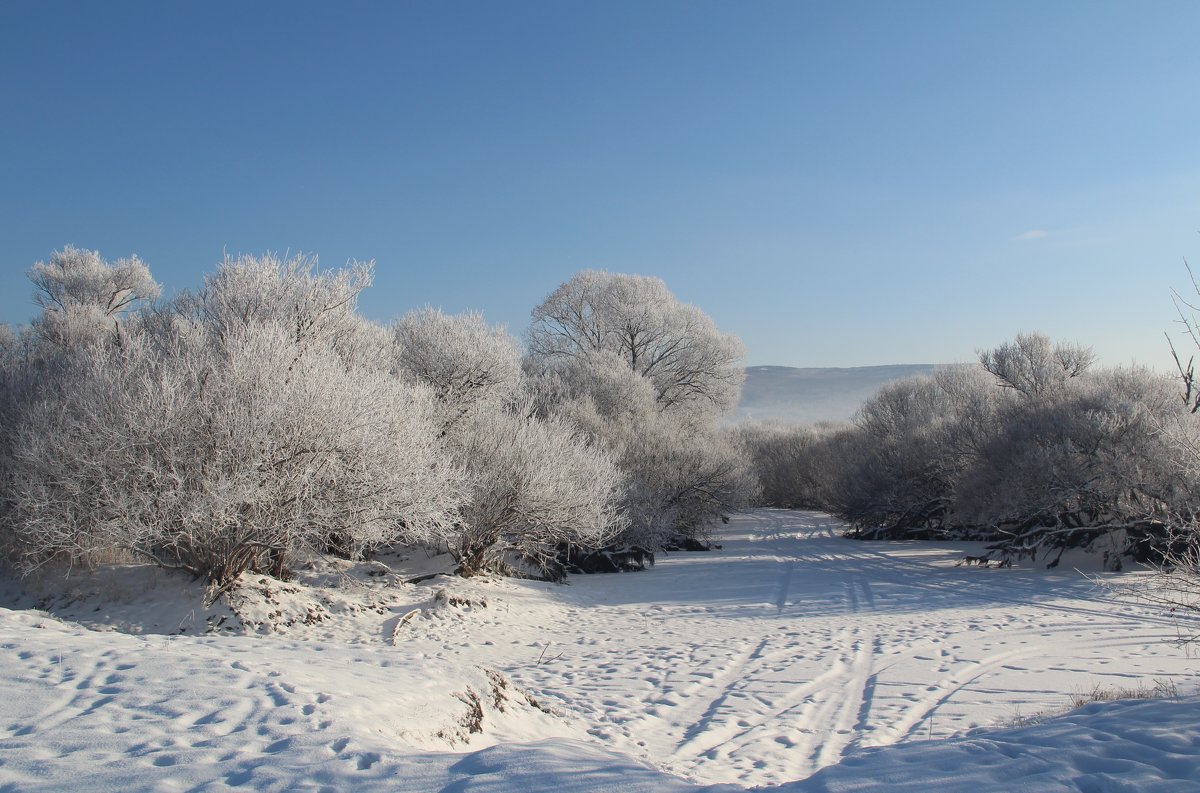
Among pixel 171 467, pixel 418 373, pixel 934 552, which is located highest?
pixel 418 373

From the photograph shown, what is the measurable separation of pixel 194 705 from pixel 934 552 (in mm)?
25646

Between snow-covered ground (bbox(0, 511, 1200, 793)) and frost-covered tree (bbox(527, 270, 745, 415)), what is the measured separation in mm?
20373

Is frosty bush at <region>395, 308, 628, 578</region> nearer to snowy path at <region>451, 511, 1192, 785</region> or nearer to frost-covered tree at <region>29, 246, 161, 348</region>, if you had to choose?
snowy path at <region>451, 511, 1192, 785</region>

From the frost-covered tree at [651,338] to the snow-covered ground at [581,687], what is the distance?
20.4 meters

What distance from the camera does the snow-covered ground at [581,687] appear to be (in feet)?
14.7

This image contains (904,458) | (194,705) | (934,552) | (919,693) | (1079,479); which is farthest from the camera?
(904,458)

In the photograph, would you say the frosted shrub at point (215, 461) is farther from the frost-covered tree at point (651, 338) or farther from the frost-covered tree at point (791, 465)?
the frost-covered tree at point (791, 465)

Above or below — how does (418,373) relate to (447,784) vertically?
above

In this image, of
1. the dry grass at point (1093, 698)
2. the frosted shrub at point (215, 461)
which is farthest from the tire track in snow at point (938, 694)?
the frosted shrub at point (215, 461)

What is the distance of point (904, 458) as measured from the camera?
31297 millimetres

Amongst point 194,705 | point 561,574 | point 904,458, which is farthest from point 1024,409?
point 194,705

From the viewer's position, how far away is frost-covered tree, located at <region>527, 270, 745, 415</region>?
37875mm

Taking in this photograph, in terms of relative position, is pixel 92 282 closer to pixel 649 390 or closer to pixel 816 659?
pixel 649 390

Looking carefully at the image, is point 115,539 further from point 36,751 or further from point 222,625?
point 36,751
